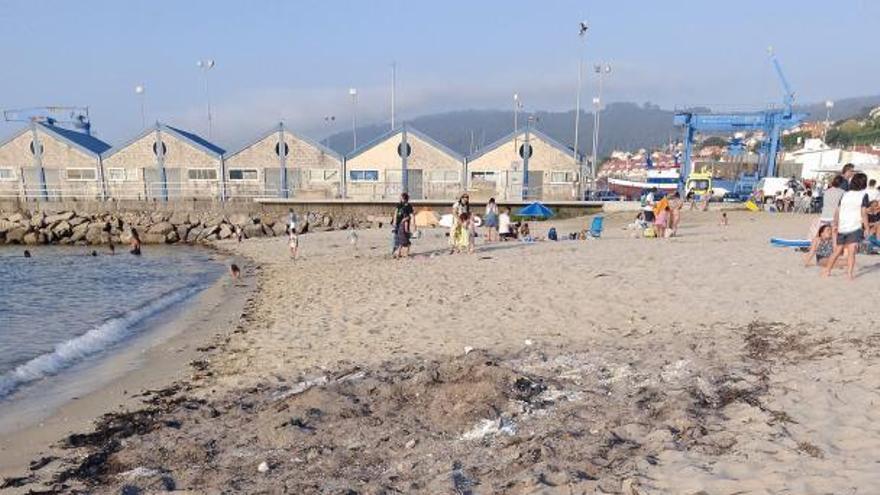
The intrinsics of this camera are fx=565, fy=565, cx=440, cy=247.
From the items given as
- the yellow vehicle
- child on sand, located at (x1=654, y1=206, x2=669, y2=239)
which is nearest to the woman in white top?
child on sand, located at (x1=654, y1=206, x2=669, y2=239)

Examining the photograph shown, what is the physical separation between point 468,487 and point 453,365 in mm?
2244

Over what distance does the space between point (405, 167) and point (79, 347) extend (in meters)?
30.4

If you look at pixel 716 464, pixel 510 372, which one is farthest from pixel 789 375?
pixel 510 372

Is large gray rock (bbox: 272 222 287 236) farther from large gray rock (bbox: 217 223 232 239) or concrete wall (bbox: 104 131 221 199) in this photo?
concrete wall (bbox: 104 131 221 199)

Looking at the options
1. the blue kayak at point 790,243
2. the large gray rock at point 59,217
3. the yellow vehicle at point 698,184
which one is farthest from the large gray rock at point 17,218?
the yellow vehicle at point 698,184

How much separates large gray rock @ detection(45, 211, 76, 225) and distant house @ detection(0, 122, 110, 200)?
4139 millimetres

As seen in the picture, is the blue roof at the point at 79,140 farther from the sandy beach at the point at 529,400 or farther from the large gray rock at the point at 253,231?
the sandy beach at the point at 529,400

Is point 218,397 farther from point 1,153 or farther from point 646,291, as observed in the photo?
point 1,153

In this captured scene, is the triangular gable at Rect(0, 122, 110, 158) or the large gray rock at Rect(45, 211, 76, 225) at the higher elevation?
the triangular gable at Rect(0, 122, 110, 158)

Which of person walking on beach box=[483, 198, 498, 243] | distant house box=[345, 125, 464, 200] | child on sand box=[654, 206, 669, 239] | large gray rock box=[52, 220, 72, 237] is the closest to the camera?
child on sand box=[654, 206, 669, 239]

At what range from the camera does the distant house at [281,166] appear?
38781 millimetres

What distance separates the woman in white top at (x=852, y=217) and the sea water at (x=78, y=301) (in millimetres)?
11486

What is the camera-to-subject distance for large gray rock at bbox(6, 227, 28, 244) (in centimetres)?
3250

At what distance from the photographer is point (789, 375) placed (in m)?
4.91
